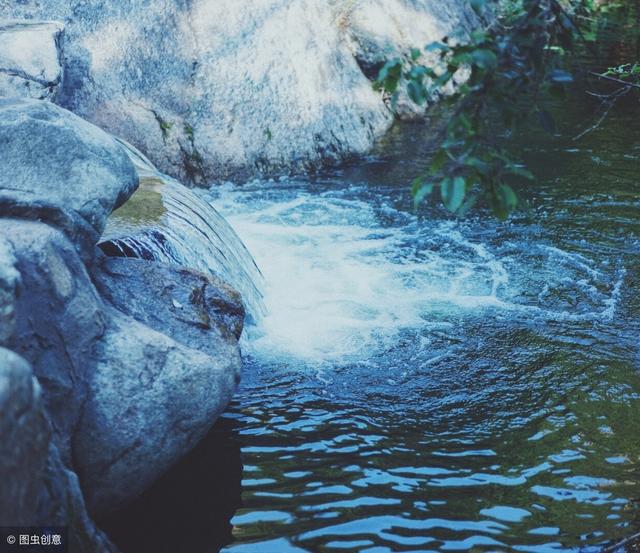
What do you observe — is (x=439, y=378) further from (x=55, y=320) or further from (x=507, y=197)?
(x=507, y=197)

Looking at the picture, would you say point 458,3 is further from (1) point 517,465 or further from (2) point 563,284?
(1) point 517,465

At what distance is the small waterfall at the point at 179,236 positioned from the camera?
→ 6363 millimetres

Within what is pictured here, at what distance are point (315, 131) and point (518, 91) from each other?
8998mm

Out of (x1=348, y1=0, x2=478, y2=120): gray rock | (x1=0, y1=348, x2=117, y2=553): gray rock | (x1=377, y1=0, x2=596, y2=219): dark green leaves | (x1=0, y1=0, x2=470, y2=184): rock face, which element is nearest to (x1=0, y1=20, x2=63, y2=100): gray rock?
(x1=0, y1=0, x2=470, y2=184): rock face

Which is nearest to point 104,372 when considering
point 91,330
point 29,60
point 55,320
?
point 91,330

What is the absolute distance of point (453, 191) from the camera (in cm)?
300

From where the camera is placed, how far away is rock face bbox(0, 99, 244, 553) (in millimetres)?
4188

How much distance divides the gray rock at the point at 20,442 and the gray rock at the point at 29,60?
232 inches

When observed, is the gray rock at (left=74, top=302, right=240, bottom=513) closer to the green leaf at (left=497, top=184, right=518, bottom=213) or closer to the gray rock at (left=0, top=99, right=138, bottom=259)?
the gray rock at (left=0, top=99, right=138, bottom=259)

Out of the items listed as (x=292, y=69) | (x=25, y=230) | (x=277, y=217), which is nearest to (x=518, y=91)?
(x=25, y=230)

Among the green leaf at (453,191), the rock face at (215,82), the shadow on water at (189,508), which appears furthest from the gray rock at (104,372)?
the rock face at (215,82)

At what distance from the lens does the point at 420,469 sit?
514 centimetres

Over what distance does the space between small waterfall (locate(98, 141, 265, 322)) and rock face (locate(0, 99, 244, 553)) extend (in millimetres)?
→ 803

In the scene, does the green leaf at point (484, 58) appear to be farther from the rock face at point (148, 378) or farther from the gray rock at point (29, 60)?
the gray rock at point (29, 60)
